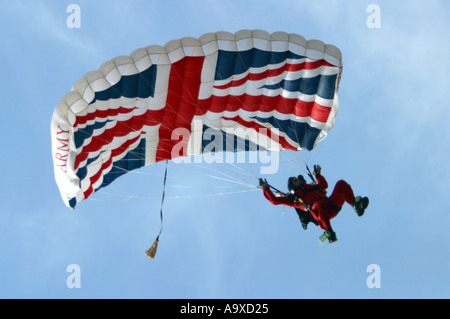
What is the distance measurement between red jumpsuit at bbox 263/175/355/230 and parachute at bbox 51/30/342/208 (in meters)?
1.45

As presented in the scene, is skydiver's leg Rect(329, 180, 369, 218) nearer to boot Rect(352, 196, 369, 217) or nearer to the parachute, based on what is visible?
boot Rect(352, 196, 369, 217)

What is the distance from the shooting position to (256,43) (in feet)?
39.3

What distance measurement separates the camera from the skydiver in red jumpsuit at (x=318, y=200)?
39.5 feet

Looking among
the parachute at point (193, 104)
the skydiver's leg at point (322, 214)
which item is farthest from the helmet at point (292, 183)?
the parachute at point (193, 104)

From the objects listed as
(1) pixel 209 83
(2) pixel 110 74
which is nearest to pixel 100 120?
(2) pixel 110 74

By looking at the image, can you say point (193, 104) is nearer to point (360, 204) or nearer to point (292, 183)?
point (292, 183)

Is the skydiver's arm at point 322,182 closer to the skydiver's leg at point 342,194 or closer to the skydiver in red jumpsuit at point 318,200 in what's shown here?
the skydiver in red jumpsuit at point 318,200

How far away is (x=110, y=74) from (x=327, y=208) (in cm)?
482

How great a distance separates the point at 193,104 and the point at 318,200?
3.14m

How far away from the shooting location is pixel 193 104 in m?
12.8

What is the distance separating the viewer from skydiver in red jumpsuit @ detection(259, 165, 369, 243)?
12.0 metres

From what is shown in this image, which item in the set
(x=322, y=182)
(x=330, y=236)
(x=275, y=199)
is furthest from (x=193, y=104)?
(x=330, y=236)

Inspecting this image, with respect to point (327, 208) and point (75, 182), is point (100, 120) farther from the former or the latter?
point (327, 208)

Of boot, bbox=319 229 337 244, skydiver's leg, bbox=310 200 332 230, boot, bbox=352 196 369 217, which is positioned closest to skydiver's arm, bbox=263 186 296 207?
skydiver's leg, bbox=310 200 332 230
